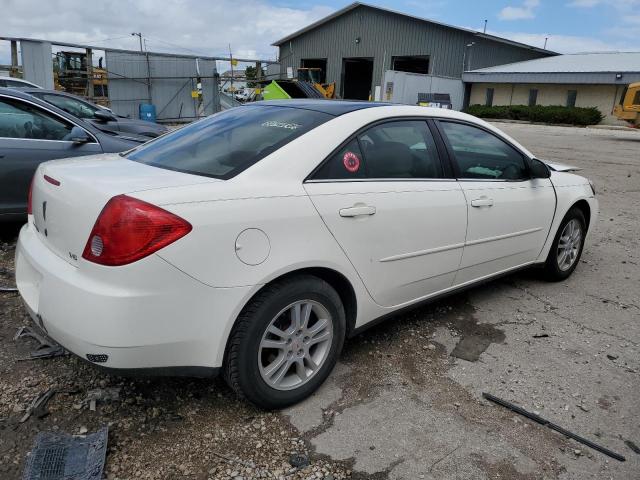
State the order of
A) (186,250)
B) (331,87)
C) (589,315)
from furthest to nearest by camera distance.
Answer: (331,87), (589,315), (186,250)

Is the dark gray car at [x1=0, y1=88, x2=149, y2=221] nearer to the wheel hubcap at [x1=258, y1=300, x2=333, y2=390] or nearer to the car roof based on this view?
the car roof

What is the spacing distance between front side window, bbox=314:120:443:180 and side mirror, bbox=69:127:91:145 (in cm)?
362

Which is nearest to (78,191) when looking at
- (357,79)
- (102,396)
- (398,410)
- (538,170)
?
(102,396)

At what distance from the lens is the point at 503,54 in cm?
3919

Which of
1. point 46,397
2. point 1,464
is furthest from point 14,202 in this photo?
point 1,464

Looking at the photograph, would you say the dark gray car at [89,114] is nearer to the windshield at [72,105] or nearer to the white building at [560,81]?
the windshield at [72,105]

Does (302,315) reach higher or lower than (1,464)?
higher

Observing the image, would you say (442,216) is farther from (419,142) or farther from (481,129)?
(481,129)

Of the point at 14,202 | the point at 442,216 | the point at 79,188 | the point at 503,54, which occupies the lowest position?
Result: the point at 14,202

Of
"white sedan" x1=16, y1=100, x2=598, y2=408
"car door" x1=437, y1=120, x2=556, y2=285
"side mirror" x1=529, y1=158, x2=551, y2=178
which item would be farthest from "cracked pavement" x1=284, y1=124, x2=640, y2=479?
"side mirror" x1=529, y1=158, x2=551, y2=178

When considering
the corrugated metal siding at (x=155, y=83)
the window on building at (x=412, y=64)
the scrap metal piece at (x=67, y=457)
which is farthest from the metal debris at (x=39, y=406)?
the window on building at (x=412, y=64)

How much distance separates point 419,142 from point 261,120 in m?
1.02

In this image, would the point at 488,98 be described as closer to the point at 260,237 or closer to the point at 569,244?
the point at 569,244

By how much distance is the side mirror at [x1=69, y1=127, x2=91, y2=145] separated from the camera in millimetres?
5172
